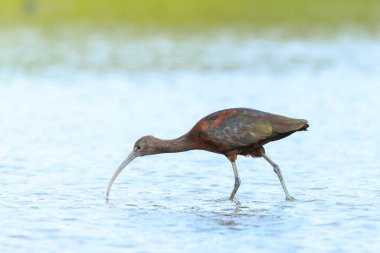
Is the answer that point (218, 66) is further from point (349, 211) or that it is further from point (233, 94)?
point (349, 211)

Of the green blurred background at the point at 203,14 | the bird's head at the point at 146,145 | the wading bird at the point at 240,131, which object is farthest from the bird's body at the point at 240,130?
the green blurred background at the point at 203,14

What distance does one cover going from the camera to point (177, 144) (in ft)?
39.2

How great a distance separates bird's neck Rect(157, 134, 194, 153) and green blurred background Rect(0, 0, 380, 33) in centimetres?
2080

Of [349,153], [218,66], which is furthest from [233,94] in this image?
[349,153]

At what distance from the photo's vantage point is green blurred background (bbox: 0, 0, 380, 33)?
111 ft

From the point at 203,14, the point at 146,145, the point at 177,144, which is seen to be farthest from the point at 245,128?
the point at 203,14

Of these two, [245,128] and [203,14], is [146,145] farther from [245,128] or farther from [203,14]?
[203,14]

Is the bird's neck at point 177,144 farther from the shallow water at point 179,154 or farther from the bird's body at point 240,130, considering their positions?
the shallow water at point 179,154

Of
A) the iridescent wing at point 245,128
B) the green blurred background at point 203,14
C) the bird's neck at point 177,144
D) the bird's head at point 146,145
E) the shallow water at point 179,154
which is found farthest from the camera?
the green blurred background at point 203,14

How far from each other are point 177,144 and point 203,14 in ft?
80.5

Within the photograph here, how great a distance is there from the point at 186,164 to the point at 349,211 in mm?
3626

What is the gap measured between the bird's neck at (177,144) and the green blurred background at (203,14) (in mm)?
20797

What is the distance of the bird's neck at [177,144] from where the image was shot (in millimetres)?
11906

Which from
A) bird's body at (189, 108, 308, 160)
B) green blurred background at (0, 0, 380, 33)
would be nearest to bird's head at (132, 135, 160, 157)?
bird's body at (189, 108, 308, 160)
